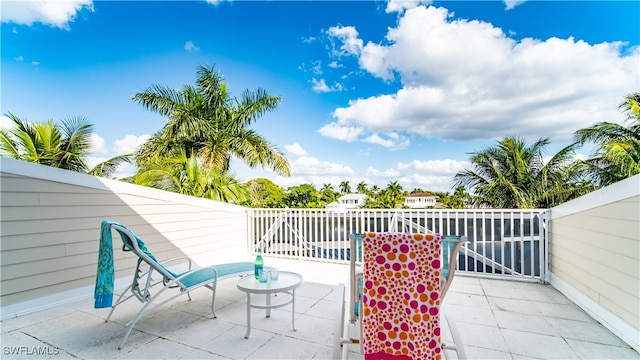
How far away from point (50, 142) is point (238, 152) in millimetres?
5006

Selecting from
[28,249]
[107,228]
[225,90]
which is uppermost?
[225,90]

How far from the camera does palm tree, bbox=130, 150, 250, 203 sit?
6770mm

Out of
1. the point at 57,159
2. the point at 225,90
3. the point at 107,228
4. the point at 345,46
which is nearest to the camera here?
the point at 107,228

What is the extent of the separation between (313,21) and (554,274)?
7666 millimetres

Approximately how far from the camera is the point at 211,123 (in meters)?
10.1

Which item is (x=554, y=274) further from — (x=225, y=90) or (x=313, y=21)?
(x=225, y=90)

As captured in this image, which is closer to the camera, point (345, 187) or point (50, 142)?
point (50, 142)

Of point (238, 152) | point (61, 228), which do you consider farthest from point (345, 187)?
point (61, 228)

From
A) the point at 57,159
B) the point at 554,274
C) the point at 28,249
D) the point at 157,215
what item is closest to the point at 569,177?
the point at 554,274

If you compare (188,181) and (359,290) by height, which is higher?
(188,181)

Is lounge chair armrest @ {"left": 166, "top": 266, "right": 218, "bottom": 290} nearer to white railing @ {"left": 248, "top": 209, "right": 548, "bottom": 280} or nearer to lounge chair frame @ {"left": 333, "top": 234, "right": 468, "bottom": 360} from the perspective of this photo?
lounge chair frame @ {"left": 333, "top": 234, "right": 468, "bottom": 360}

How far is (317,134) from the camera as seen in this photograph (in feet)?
44.5

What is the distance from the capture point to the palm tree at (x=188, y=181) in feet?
22.2

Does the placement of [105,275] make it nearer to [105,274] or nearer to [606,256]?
[105,274]
